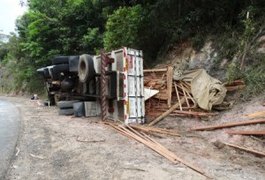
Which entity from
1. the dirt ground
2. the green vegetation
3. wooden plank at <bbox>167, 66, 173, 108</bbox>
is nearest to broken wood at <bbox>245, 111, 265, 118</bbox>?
the dirt ground

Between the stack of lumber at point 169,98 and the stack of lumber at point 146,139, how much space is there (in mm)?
1550

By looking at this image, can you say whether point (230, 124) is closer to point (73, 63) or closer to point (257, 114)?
point (257, 114)

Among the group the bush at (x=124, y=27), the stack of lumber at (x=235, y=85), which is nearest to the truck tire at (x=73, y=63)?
the bush at (x=124, y=27)

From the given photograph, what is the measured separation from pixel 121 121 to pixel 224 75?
377 cm

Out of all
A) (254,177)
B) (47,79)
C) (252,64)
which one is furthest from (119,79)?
(47,79)

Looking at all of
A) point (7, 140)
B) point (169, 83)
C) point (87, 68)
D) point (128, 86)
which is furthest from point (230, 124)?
point (87, 68)

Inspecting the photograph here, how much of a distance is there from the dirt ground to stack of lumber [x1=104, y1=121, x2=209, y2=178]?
135mm

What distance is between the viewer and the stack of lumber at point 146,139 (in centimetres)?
661

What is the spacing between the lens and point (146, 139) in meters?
8.60

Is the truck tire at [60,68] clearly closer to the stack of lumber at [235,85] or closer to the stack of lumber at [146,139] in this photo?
the stack of lumber at [146,139]

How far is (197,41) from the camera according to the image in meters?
13.6

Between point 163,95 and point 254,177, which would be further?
point 163,95

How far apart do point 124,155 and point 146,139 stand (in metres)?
1.57

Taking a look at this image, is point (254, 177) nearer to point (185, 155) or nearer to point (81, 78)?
point (185, 155)
